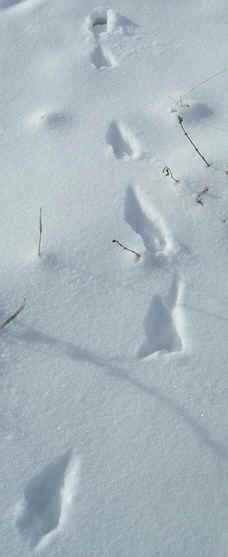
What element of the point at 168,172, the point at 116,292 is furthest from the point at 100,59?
the point at 116,292

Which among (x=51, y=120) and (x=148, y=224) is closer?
(x=148, y=224)

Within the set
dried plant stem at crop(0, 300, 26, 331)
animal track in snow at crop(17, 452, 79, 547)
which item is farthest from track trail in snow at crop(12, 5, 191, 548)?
dried plant stem at crop(0, 300, 26, 331)

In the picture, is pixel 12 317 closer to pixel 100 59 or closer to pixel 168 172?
pixel 168 172

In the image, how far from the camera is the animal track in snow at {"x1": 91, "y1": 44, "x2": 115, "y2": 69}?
7.06ft

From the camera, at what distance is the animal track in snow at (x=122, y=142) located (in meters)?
1.84

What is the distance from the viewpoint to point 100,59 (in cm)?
218

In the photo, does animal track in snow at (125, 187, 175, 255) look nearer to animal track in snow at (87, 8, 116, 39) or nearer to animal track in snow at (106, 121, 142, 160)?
animal track in snow at (106, 121, 142, 160)

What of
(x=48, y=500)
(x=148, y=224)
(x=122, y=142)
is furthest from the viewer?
(x=122, y=142)

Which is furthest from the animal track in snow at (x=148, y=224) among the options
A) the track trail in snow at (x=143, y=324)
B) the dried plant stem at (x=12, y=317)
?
the dried plant stem at (x=12, y=317)

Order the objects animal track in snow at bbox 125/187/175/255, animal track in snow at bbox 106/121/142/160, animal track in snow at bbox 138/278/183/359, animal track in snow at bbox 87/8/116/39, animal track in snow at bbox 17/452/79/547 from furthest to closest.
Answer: animal track in snow at bbox 87/8/116/39 < animal track in snow at bbox 106/121/142/160 < animal track in snow at bbox 125/187/175/255 < animal track in snow at bbox 138/278/183/359 < animal track in snow at bbox 17/452/79/547

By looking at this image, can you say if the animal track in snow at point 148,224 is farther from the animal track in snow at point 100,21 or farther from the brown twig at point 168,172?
the animal track in snow at point 100,21

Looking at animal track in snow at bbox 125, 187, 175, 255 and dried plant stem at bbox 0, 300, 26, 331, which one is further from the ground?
animal track in snow at bbox 125, 187, 175, 255

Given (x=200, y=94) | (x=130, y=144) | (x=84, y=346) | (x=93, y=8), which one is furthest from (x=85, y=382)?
(x=93, y=8)

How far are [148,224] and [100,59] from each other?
86 cm
